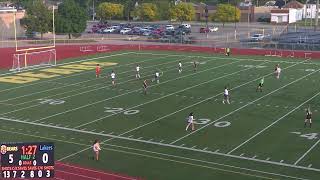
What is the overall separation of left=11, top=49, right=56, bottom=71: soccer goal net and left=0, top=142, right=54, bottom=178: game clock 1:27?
32.9 meters

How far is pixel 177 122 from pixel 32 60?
24620mm

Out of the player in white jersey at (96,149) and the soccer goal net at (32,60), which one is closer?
the player in white jersey at (96,149)

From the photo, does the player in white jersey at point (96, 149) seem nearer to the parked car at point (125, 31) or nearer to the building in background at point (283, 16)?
the parked car at point (125, 31)

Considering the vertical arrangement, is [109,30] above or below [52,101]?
above

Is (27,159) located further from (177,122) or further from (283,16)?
(283,16)

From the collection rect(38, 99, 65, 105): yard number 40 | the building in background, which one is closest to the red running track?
rect(38, 99, 65, 105): yard number 40

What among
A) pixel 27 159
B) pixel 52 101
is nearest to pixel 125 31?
pixel 52 101

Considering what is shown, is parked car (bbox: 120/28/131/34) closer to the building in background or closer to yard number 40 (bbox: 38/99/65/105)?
the building in background

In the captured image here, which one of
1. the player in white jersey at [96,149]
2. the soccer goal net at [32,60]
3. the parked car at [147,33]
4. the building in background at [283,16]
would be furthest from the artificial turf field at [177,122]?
the building in background at [283,16]

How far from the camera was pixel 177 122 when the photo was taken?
89.6 feet

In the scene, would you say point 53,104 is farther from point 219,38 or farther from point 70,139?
point 219,38

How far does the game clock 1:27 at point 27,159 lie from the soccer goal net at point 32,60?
3291 cm

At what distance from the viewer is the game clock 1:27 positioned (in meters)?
13.4

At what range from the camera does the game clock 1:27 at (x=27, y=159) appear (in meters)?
13.4
